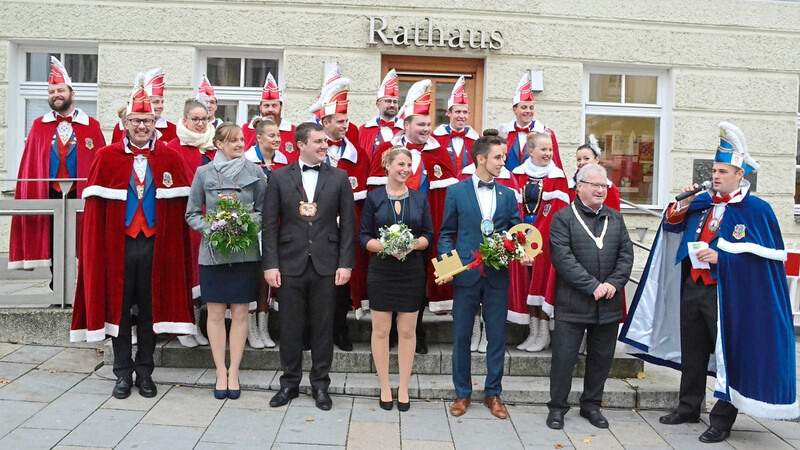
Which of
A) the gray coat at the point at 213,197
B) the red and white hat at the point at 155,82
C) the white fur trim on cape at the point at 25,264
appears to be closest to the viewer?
the gray coat at the point at 213,197

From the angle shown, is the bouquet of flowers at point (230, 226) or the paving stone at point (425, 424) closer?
the paving stone at point (425, 424)

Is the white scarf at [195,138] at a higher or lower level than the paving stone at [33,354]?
higher

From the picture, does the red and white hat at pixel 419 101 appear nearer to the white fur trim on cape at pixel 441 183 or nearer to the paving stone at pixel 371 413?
the white fur trim on cape at pixel 441 183

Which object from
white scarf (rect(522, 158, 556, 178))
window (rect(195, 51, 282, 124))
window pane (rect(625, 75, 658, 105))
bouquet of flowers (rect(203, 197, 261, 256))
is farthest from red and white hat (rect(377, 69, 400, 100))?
window pane (rect(625, 75, 658, 105))

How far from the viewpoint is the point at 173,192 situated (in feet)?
17.1

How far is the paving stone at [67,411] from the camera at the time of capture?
457 centimetres

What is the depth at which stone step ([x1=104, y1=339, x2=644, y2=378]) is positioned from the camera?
18.9ft

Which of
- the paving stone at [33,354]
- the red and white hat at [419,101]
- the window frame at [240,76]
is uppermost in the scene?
the window frame at [240,76]

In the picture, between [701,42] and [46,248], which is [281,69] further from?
[701,42]

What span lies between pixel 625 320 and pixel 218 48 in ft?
21.7

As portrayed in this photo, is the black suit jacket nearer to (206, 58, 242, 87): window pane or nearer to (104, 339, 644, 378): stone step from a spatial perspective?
(104, 339, 644, 378): stone step

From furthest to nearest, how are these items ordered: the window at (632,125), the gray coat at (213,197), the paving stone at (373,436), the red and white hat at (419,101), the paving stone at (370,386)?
the window at (632,125) < the red and white hat at (419,101) < the paving stone at (370,386) < the gray coat at (213,197) < the paving stone at (373,436)

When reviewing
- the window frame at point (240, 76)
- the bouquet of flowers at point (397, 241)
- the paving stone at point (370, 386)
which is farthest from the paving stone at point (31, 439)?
the window frame at point (240, 76)

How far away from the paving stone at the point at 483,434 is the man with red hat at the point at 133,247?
2368 mm
